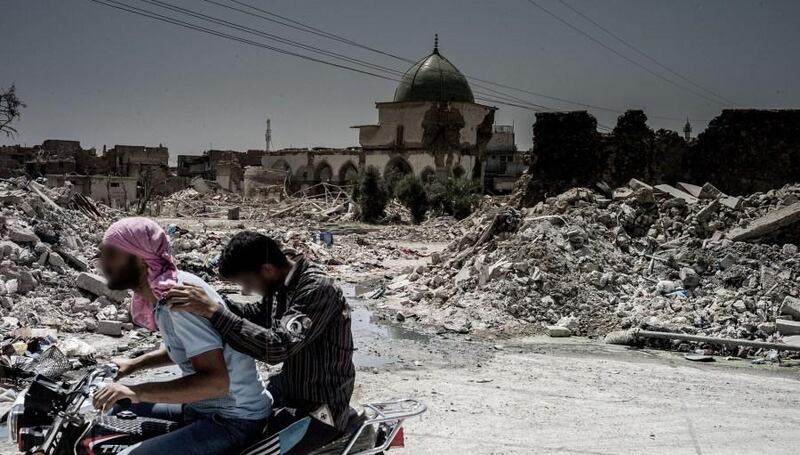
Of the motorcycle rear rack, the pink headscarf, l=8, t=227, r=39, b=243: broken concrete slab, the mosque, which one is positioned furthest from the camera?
the mosque

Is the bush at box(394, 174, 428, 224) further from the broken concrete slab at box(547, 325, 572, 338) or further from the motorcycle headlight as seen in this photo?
the motorcycle headlight

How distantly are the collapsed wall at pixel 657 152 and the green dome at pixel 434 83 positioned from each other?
3376cm

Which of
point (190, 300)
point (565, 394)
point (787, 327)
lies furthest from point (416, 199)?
point (190, 300)

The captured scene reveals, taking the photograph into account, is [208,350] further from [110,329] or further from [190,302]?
[110,329]

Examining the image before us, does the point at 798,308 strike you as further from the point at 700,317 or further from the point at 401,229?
the point at 401,229

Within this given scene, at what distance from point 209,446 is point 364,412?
26.9 inches

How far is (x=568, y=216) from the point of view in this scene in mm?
13359

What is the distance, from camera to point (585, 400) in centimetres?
649

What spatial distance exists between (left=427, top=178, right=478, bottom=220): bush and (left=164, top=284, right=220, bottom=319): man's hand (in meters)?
32.8

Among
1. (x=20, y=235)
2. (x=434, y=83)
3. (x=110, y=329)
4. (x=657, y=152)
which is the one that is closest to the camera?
(x=110, y=329)

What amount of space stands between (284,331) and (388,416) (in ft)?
2.11

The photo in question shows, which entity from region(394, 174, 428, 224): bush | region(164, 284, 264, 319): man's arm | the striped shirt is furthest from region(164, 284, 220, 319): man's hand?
region(394, 174, 428, 224): bush

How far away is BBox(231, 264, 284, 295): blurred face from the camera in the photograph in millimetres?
2809

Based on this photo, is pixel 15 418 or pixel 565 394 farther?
pixel 565 394
